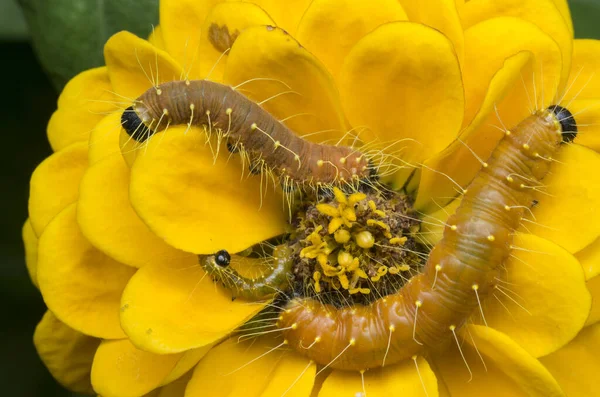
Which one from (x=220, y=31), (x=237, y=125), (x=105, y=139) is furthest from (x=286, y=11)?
(x=105, y=139)

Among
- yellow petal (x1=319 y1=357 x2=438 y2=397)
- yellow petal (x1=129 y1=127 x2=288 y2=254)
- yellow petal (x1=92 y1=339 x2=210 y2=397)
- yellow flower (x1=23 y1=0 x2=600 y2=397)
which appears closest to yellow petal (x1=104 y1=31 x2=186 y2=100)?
yellow flower (x1=23 y1=0 x2=600 y2=397)

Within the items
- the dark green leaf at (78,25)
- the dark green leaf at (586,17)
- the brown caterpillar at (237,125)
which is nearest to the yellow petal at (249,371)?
the brown caterpillar at (237,125)

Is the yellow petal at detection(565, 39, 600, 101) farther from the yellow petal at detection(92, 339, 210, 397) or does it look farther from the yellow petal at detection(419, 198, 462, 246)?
the yellow petal at detection(92, 339, 210, 397)

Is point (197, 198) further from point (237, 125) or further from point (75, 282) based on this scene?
point (75, 282)

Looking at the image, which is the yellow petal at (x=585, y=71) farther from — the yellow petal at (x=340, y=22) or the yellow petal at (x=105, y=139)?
the yellow petal at (x=105, y=139)

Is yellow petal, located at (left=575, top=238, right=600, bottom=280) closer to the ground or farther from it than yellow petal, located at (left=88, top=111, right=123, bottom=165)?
farther from it
